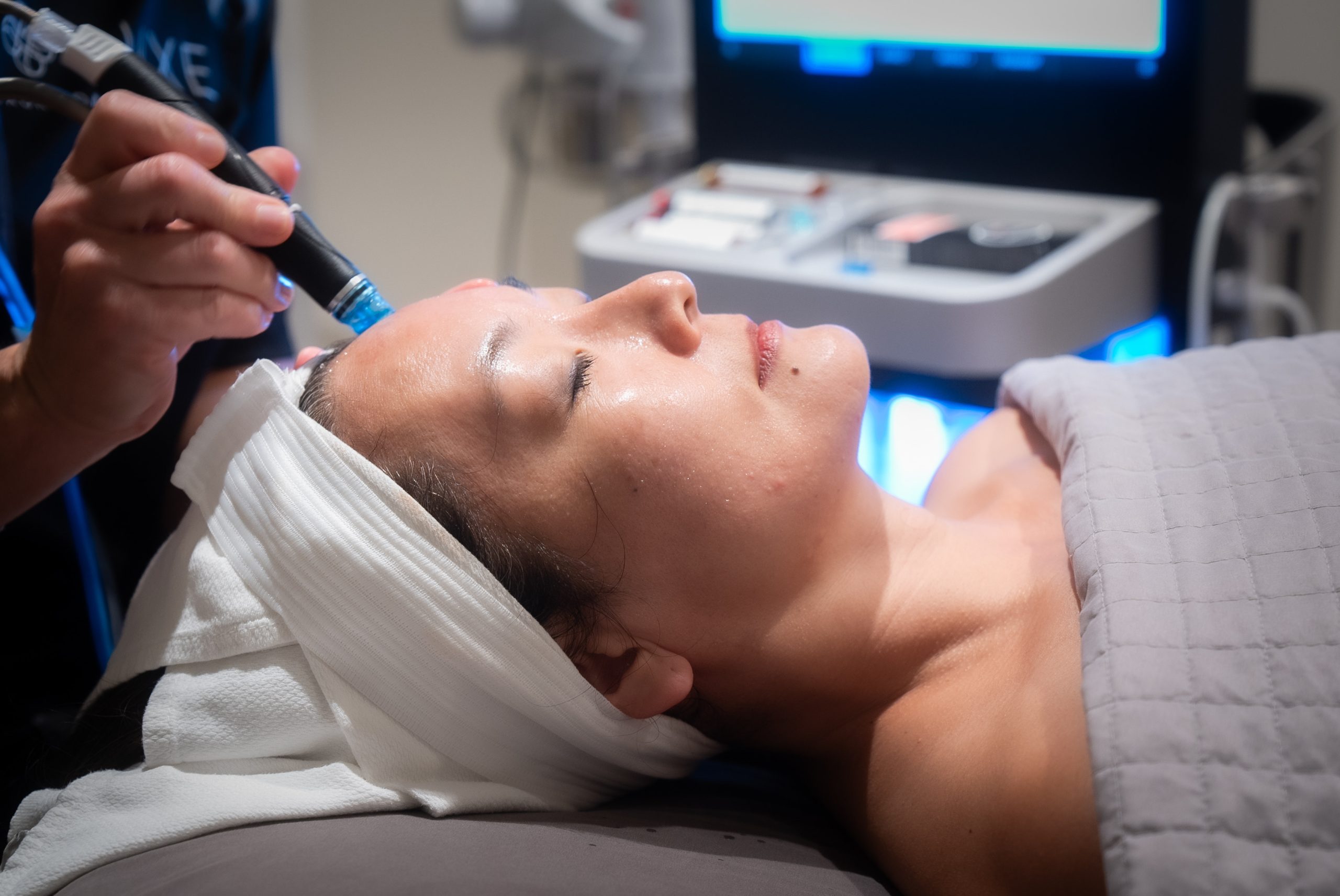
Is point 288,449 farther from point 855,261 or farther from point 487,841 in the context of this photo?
point 855,261

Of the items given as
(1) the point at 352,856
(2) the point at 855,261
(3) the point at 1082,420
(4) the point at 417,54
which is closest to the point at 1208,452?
(3) the point at 1082,420

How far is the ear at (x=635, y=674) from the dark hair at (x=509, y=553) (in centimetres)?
3

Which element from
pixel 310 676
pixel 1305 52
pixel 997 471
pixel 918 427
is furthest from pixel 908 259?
pixel 1305 52

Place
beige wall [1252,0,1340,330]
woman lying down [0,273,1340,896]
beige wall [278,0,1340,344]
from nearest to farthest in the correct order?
woman lying down [0,273,1340,896] → beige wall [1252,0,1340,330] → beige wall [278,0,1340,344]

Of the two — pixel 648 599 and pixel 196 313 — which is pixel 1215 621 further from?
pixel 196 313

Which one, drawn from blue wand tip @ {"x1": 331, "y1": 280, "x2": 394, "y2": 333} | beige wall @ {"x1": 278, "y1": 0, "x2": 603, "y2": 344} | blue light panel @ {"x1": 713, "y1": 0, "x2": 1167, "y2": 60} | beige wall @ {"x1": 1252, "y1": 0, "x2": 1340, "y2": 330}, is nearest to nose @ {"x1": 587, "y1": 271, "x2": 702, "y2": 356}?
blue wand tip @ {"x1": 331, "y1": 280, "x2": 394, "y2": 333}

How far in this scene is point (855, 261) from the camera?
4.94ft

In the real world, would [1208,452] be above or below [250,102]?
below

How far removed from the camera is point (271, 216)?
86cm

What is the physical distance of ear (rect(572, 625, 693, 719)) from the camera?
2.97 ft

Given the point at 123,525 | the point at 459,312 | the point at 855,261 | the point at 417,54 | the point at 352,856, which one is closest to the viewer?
the point at 352,856

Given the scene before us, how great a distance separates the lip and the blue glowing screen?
52 centimetres

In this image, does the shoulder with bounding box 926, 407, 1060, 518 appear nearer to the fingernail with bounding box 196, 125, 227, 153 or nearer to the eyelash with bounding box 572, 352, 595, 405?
the eyelash with bounding box 572, 352, 595, 405

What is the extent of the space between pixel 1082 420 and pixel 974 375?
13.6 inches
